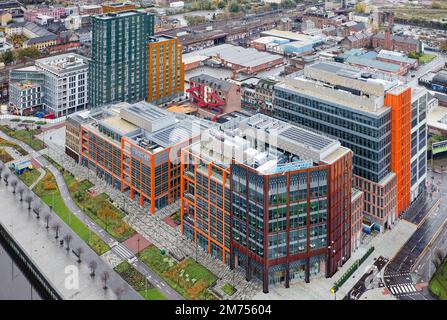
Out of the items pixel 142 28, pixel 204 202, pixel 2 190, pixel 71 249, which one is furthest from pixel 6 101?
pixel 204 202

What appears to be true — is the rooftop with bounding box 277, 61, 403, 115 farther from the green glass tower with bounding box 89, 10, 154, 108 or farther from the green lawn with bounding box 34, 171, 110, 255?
the green glass tower with bounding box 89, 10, 154, 108

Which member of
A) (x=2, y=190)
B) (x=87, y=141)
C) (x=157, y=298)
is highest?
(x=87, y=141)

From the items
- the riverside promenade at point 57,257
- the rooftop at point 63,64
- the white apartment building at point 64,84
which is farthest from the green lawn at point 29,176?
the rooftop at point 63,64

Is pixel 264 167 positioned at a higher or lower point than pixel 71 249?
higher

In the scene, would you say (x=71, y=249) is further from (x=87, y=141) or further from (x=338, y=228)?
(x=338, y=228)

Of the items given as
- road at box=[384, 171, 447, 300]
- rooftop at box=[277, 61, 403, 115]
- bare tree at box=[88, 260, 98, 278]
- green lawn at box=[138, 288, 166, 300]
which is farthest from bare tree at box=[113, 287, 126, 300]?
rooftop at box=[277, 61, 403, 115]

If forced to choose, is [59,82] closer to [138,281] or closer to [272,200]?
[138,281]

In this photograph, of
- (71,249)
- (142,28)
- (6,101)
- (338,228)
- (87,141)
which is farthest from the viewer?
(6,101)
